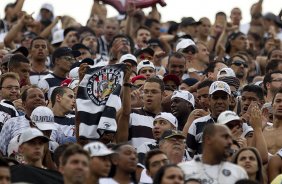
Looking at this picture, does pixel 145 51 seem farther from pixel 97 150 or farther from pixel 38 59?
pixel 97 150

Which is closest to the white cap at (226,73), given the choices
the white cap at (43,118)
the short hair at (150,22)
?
the white cap at (43,118)

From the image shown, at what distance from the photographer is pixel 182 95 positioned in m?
21.0

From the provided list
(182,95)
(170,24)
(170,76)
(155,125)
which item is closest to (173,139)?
(155,125)

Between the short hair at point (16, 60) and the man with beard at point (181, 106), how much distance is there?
2.83 meters

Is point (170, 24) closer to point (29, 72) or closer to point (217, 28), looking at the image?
point (217, 28)

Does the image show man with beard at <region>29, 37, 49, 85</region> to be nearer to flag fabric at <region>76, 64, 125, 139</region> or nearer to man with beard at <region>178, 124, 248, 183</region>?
flag fabric at <region>76, 64, 125, 139</region>

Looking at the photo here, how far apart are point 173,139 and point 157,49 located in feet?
27.8

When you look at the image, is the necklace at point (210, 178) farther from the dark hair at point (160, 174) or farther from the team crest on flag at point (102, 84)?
the team crest on flag at point (102, 84)

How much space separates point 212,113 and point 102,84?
1.58m

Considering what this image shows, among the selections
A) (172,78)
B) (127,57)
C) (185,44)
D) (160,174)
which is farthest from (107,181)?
(185,44)

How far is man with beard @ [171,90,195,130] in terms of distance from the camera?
2097 cm

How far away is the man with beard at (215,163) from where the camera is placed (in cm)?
1689

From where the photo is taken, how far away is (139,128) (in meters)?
20.0

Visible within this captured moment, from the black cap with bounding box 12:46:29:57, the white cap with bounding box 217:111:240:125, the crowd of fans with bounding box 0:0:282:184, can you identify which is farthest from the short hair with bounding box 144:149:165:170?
the black cap with bounding box 12:46:29:57
